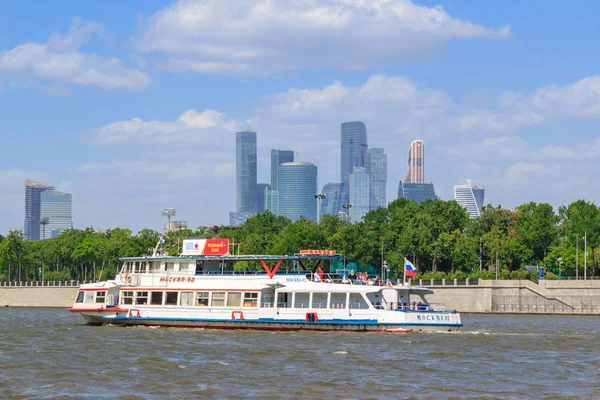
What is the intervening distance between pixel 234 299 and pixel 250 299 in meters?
1.22

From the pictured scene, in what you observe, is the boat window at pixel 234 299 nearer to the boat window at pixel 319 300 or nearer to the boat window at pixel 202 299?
the boat window at pixel 202 299

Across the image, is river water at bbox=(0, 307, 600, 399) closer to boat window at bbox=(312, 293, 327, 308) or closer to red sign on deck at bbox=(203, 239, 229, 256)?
boat window at bbox=(312, 293, 327, 308)

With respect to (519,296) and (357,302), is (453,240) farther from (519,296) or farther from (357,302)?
(357,302)

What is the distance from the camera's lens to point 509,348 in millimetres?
55500

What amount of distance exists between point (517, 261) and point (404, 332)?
7676cm

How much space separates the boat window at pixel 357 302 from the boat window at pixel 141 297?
1584 cm

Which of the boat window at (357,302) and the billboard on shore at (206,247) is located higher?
the billboard on shore at (206,247)

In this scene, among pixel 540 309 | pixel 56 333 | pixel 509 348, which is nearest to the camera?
pixel 509 348

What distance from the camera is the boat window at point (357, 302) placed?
213 feet

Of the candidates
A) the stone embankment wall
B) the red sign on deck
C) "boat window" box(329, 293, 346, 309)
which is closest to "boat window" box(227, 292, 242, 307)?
the red sign on deck

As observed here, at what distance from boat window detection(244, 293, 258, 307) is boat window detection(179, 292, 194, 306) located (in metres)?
4.19

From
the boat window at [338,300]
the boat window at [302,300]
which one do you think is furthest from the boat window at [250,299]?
the boat window at [338,300]

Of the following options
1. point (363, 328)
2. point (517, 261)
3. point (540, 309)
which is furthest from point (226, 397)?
point (517, 261)

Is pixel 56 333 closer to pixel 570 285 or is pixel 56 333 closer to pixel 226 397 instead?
pixel 226 397
